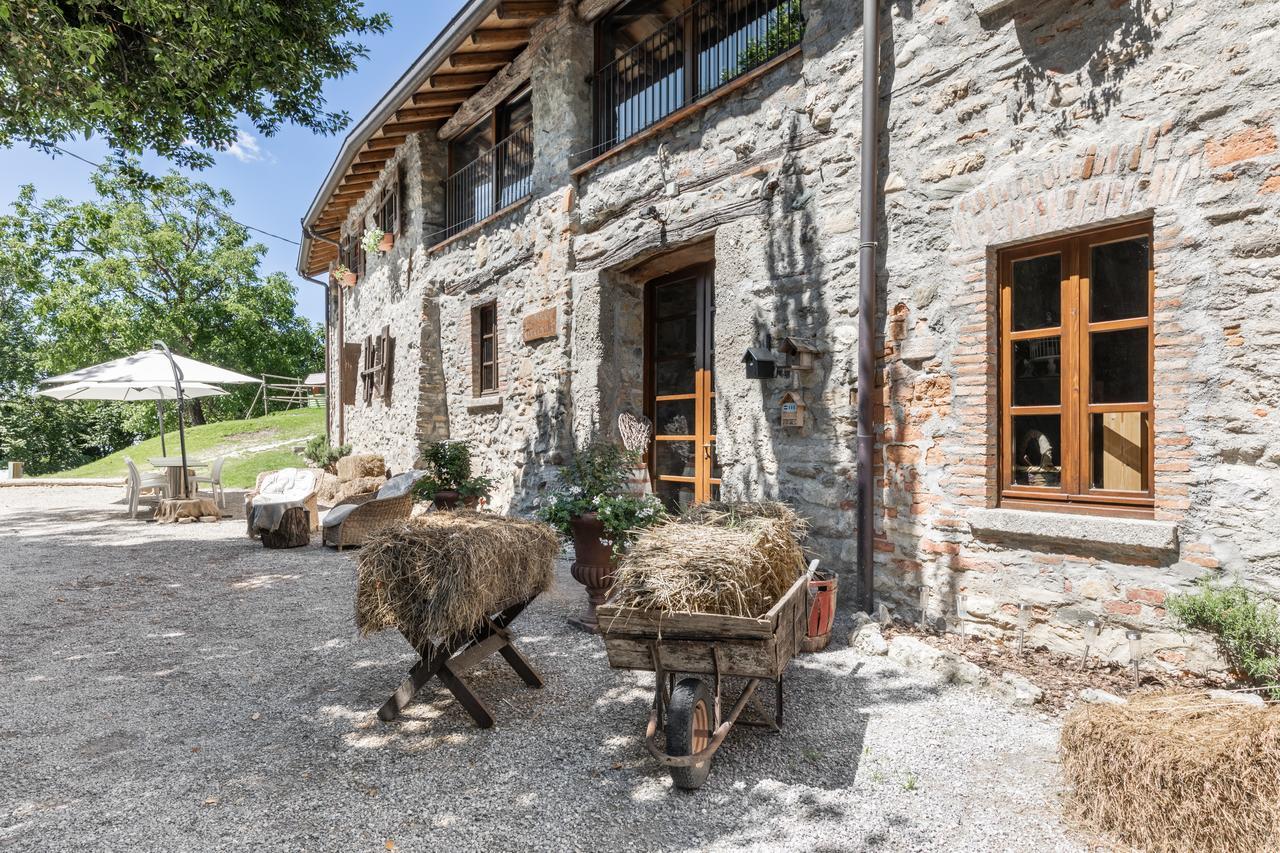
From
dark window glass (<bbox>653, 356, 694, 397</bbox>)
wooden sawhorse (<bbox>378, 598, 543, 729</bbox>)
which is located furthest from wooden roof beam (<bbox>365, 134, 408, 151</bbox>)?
wooden sawhorse (<bbox>378, 598, 543, 729</bbox>)

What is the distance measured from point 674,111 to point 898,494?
398cm

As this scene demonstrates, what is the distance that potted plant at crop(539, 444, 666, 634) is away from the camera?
4.30 meters

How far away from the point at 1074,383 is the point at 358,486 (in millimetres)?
10266

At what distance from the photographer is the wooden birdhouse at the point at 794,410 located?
488cm

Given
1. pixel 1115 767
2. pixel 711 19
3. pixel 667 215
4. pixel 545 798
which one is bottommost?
pixel 545 798

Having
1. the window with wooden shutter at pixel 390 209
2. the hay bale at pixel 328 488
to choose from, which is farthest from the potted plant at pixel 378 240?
the hay bale at pixel 328 488

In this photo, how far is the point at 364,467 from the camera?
1170 cm

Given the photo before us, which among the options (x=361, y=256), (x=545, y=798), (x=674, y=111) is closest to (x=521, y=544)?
(x=545, y=798)

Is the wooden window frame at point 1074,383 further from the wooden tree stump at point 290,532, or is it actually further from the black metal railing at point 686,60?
the wooden tree stump at point 290,532

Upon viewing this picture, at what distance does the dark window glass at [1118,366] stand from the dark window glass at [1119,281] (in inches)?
4.1

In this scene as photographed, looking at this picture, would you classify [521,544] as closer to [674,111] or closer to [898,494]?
[898,494]

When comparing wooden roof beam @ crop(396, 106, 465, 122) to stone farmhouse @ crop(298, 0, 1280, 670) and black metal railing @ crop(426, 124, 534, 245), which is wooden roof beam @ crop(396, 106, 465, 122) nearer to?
black metal railing @ crop(426, 124, 534, 245)

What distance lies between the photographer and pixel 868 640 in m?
4.06

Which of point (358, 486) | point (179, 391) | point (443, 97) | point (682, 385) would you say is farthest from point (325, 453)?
point (682, 385)
